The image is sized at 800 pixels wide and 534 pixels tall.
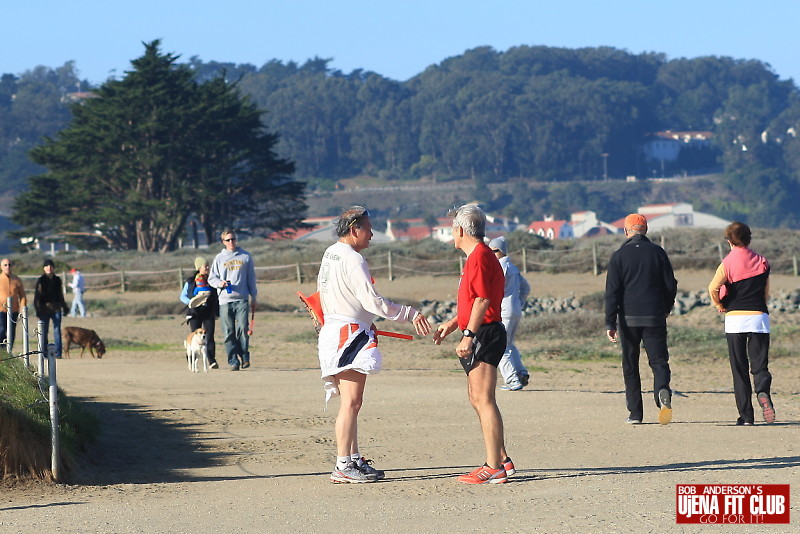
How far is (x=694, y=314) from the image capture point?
1081 inches

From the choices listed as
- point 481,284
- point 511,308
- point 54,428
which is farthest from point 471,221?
point 511,308

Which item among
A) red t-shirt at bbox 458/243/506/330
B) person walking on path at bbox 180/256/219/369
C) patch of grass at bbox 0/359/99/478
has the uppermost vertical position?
red t-shirt at bbox 458/243/506/330

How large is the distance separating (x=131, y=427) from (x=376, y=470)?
358 centimetres

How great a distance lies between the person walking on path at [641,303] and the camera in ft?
34.3

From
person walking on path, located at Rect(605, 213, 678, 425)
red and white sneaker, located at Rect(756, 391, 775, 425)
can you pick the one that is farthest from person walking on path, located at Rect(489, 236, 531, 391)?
red and white sneaker, located at Rect(756, 391, 775, 425)

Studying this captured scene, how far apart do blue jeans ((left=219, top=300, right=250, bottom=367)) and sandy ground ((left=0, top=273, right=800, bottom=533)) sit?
0.25 metres

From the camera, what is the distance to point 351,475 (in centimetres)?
805

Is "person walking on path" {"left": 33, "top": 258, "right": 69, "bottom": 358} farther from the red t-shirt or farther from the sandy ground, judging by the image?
the red t-shirt

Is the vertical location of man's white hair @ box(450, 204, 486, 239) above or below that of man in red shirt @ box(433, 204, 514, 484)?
above

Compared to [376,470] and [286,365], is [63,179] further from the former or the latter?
[376,470]

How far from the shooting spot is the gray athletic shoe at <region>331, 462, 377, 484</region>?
8.05 metres

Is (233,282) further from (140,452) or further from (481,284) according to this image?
(481,284)

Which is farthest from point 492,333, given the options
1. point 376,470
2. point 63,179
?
point 63,179

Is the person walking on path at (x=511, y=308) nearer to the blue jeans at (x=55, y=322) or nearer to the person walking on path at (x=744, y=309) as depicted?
the person walking on path at (x=744, y=309)
